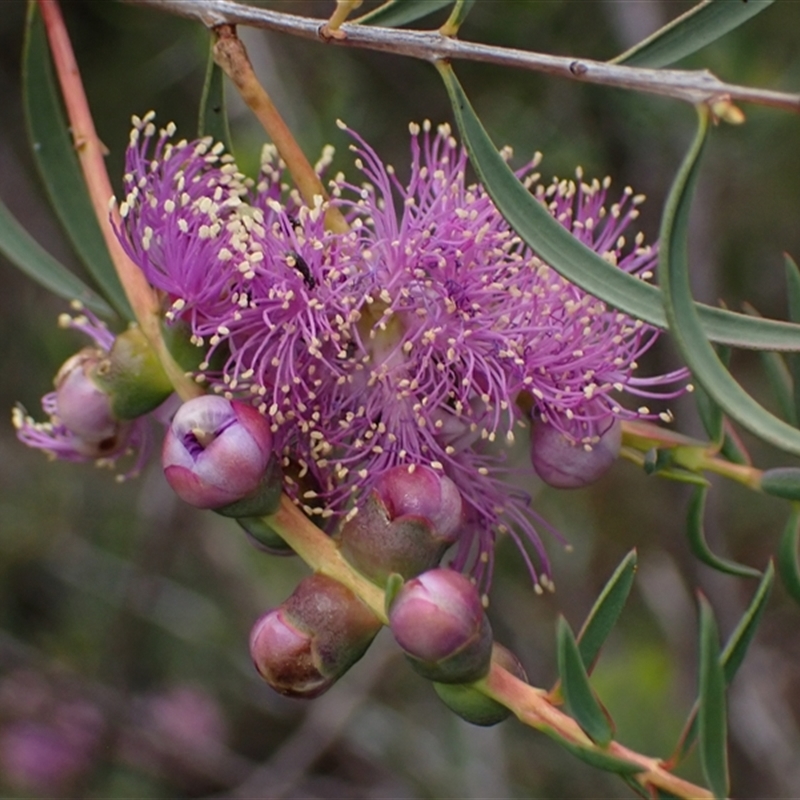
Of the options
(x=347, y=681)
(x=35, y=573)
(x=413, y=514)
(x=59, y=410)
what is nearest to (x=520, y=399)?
(x=413, y=514)

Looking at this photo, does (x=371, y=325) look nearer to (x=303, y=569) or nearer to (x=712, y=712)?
(x=712, y=712)

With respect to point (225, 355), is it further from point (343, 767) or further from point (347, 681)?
point (343, 767)

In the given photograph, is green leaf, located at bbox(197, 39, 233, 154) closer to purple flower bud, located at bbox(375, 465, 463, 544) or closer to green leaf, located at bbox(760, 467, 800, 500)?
purple flower bud, located at bbox(375, 465, 463, 544)

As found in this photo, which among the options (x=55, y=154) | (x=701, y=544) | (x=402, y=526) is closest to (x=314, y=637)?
(x=402, y=526)

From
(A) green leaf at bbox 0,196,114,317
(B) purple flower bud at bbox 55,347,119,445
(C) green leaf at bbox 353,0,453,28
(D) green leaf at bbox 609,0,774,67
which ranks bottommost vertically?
(B) purple flower bud at bbox 55,347,119,445

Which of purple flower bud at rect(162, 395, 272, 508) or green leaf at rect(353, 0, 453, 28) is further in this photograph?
green leaf at rect(353, 0, 453, 28)

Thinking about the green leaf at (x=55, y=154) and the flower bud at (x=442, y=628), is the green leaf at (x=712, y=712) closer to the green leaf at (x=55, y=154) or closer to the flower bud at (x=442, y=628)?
the flower bud at (x=442, y=628)

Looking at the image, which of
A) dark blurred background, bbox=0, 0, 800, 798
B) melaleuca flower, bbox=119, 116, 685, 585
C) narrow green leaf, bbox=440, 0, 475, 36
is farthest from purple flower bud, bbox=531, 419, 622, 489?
dark blurred background, bbox=0, 0, 800, 798
